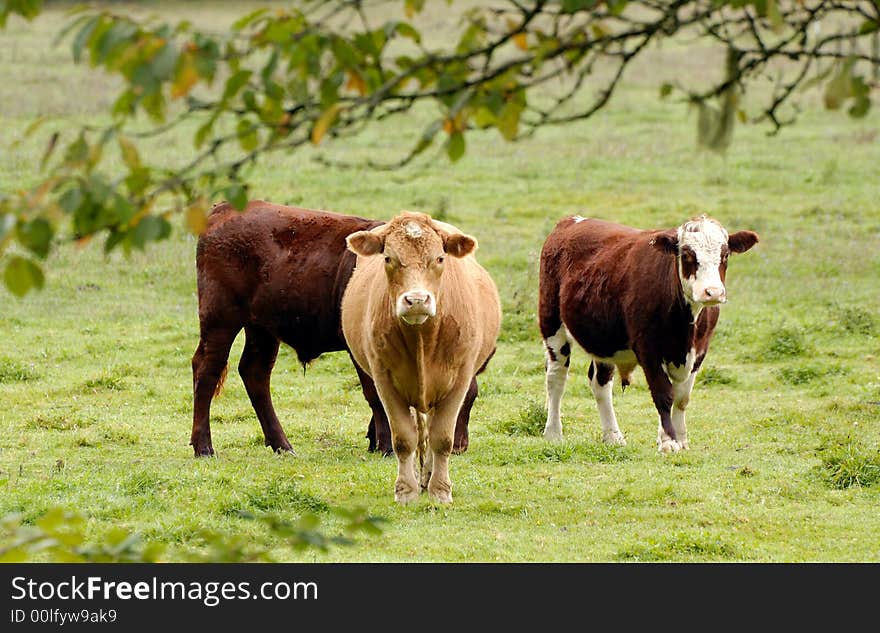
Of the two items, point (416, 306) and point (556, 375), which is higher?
point (416, 306)

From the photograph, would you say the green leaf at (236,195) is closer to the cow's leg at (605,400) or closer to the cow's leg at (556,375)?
the cow's leg at (605,400)

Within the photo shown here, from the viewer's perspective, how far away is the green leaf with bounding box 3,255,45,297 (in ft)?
11.5

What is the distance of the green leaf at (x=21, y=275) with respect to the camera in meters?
3.49

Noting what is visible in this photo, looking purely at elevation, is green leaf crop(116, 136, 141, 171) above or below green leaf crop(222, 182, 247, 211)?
above

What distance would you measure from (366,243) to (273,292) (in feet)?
8.51

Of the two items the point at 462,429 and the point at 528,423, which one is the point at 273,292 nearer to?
the point at 462,429

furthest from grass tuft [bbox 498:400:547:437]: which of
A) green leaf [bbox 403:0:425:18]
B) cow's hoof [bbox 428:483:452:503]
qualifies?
green leaf [bbox 403:0:425:18]

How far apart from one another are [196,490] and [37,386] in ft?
17.2

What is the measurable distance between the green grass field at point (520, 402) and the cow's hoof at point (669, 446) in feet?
0.82

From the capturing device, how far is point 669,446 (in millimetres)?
11055

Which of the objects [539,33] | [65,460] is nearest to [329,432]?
[65,460]

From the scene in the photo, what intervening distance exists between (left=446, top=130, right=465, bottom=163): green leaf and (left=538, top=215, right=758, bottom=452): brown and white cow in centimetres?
699

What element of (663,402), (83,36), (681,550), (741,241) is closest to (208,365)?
(663,402)

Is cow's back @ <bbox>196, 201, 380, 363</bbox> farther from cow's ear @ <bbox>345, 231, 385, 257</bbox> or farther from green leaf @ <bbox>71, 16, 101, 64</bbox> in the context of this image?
green leaf @ <bbox>71, 16, 101, 64</bbox>
